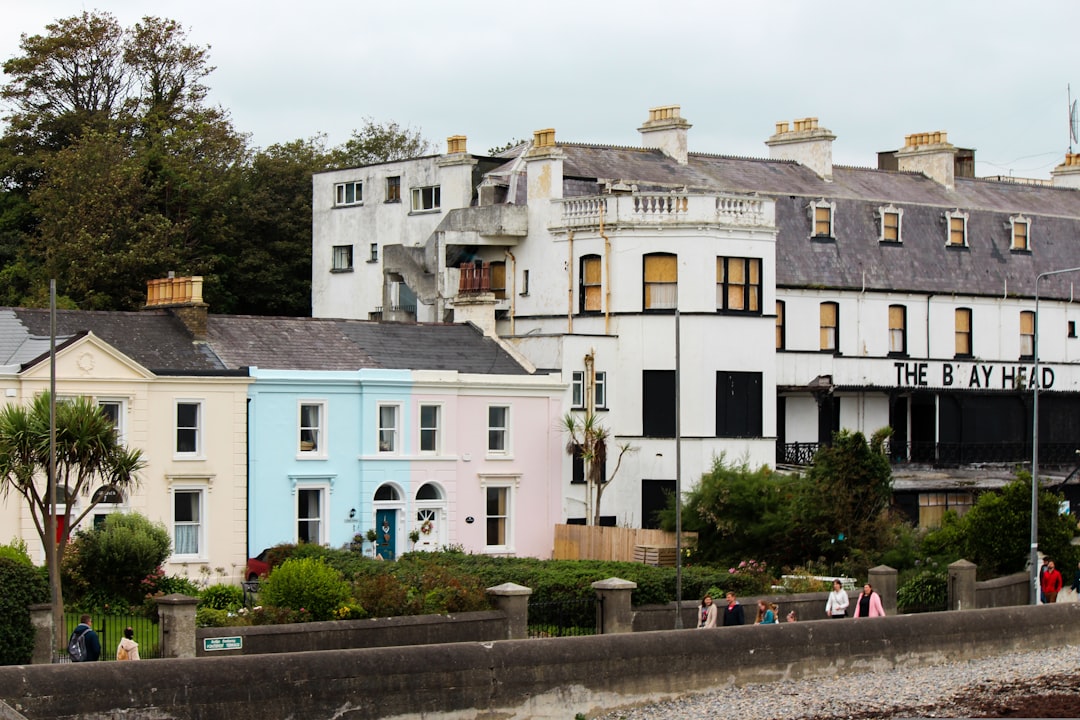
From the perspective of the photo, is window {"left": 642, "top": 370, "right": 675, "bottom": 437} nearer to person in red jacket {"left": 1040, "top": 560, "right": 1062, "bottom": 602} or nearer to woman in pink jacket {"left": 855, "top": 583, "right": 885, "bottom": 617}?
person in red jacket {"left": 1040, "top": 560, "right": 1062, "bottom": 602}

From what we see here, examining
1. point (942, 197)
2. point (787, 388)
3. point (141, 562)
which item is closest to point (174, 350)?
point (141, 562)

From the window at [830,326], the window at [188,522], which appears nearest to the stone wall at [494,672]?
the window at [188,522]

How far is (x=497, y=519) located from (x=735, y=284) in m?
10.1

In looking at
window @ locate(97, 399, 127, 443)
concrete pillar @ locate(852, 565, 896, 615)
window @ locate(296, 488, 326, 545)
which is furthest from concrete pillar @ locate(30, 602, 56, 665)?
concrete pillar @ locate(852, 565, 896, 615)

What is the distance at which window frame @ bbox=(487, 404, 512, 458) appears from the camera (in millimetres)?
52938

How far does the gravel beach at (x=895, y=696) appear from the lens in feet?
103

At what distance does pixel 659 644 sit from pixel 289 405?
19930 millimetres

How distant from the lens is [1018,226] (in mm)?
67812

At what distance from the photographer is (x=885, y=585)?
4275cm

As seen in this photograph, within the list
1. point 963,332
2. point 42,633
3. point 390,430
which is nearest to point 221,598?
point 390,430

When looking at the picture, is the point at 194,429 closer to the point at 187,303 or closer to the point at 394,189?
the point at 187,303

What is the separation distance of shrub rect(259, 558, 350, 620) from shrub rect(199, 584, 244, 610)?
12.1 ft

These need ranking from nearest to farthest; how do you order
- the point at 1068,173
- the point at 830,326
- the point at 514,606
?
the point at 514,606 < the point at 830,326 < the point at 1068,173

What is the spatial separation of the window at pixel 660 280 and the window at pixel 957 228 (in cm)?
Result: 1454
